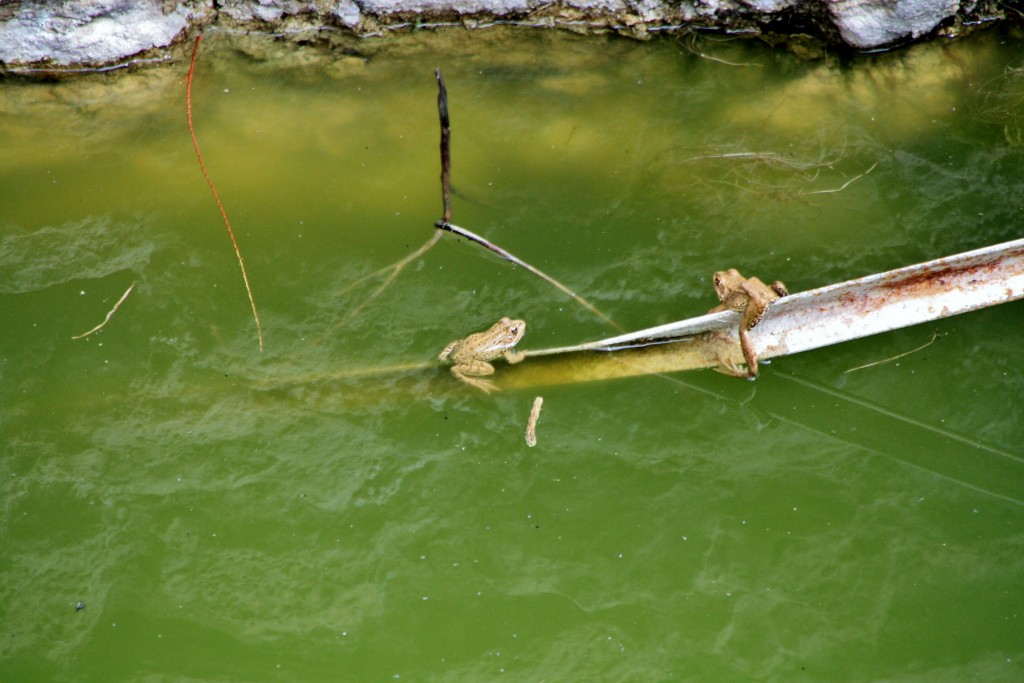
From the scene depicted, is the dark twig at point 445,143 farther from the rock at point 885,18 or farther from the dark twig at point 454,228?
the rock at point 885,18

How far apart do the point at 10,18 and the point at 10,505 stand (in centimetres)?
245

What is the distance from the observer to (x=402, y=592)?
293 cm

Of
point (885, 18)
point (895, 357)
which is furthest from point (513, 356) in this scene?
A: point (885, 18)

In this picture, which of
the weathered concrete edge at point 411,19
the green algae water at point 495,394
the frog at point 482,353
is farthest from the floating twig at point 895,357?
the weathered concrete edge at point 411,19

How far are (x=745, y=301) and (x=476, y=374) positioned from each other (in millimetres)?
1084

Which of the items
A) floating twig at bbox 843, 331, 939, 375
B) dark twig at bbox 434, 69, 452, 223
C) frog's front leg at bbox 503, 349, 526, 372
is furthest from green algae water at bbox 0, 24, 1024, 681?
dark twig at bbox 434, 69, 452, 223

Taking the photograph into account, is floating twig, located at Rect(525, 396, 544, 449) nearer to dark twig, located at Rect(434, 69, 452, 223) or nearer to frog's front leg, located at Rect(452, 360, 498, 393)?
frog's front leg, located at Rect(452, 360, 498, 393)

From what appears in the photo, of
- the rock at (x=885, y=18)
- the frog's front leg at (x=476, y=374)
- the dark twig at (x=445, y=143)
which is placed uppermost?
the rock at (x=885, y=18)

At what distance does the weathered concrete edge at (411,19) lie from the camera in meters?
4.05

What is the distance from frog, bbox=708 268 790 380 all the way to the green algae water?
12 centimetres

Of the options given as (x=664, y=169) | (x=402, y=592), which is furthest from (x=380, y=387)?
(x=664, y=169)

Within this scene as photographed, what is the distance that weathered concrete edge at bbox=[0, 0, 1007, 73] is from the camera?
4.05m

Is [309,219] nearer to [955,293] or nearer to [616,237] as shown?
[616,237]

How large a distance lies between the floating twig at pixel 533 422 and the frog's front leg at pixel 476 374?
0.62 ft
